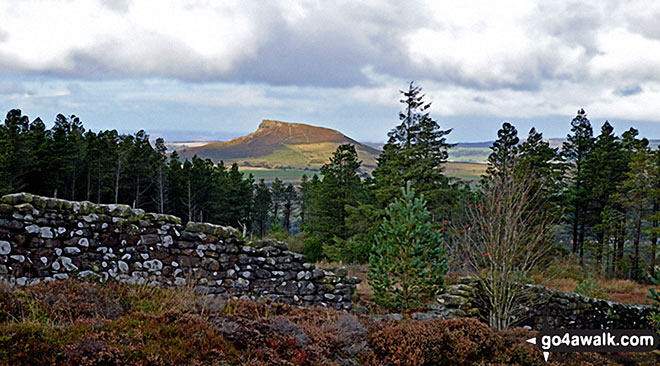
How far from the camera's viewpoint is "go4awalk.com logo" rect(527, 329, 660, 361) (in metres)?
4.64

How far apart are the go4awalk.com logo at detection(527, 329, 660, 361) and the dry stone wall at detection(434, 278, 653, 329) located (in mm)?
2657

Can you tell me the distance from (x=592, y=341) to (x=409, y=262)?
13.5 ft

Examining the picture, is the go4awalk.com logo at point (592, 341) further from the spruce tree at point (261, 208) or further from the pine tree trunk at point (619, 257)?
the spruce tree at point (261, 208)

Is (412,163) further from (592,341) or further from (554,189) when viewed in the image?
(592,341)

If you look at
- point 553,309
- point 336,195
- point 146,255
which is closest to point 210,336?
point 146,255

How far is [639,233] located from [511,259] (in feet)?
102

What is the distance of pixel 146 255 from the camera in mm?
7297

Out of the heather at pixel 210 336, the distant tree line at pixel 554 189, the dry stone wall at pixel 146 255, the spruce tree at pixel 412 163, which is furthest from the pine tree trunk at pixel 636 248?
the heather at pixel 210 336

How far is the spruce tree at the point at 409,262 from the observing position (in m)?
9.05

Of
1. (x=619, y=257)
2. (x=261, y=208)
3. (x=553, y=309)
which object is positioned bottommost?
(x=261, y=208)

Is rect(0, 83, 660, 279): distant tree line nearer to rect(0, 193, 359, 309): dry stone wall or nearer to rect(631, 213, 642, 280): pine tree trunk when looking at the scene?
rect(631, 213, 642, 280): pine tree trunk

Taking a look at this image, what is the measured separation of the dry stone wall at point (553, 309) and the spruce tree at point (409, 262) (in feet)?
1.76

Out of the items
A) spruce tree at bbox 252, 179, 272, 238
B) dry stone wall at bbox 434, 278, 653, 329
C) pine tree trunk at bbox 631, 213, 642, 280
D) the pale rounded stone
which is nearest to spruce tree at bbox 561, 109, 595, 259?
pine tree trunk at bbox 631, 213, 642, 280

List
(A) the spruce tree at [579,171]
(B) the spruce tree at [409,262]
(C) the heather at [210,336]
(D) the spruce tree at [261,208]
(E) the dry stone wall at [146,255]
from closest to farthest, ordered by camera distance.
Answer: (C) the heather at [210,336] < (E) the dry stone wall at [146,255] < (B) the spruce tree at [409,262] < (A) the spruce tree at [579,171] < (D) the spruce tree at [261,208]
